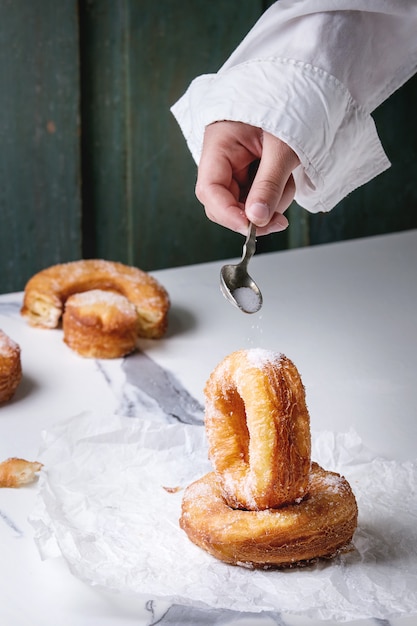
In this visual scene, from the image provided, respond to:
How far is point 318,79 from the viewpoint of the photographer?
112 centimetres

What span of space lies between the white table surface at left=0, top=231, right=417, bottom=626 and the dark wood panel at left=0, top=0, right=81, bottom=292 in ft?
2.20

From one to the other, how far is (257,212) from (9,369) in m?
0.40

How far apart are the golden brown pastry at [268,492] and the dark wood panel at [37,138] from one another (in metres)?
1.42

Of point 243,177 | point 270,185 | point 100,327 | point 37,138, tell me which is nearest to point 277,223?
point 270,185

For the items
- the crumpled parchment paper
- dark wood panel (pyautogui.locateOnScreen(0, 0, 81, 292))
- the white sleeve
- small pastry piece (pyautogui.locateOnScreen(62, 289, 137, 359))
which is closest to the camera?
the crumpled parchment paper

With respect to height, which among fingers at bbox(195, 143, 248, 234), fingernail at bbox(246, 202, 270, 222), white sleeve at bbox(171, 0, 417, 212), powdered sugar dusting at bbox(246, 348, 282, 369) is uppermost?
white sleeve at bbox(171, 0, 417, 212)

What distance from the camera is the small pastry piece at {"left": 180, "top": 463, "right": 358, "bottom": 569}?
2.67 feet

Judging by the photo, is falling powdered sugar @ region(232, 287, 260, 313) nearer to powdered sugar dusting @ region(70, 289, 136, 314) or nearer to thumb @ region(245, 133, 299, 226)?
thumb @ region(245, 133, 299, 226)

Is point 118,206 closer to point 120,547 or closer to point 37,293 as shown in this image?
point 37,293

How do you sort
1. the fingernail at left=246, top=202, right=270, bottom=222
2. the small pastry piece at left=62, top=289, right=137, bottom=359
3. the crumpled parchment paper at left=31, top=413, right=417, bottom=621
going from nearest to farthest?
the crumpled parchment paper at left=31, top=413, right=417, bottom=621
the fingernail at left=246, top=202, right=270, bottom=222
the small pastry piece at left=62, top=289, right=137, bottom=359

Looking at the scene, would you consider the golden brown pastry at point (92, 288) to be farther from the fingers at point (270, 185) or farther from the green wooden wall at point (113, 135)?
the green wooden wall at point (113, 135)

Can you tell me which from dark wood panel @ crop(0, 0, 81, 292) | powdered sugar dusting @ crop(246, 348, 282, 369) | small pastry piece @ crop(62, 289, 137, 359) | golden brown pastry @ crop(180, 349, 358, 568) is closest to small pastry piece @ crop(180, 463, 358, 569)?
golden brown pastry @ crop(180, 349, 358, 568)

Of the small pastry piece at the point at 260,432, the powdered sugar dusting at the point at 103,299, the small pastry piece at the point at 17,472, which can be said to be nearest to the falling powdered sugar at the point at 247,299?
Answer: the small pastry piece at the point at 260,432

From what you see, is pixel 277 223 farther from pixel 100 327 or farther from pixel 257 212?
pixel 100 327
